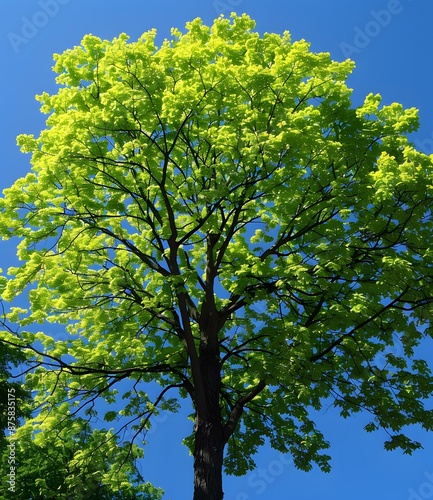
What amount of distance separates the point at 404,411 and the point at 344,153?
7.21 metres

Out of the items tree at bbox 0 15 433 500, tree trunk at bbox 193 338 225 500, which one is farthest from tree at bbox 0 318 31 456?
tree trunk at bbox 193 338 225 500

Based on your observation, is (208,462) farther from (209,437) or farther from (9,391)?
Result: (9,391)

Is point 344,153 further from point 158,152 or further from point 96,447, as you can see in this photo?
point 96,447

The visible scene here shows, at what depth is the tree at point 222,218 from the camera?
12.6 m

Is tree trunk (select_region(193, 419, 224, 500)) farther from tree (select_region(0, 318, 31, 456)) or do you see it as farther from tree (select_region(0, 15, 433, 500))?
tree (select_region(0, 318, 31, 456))

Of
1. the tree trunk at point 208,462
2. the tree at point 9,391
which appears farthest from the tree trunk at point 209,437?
the tree at point 9,391

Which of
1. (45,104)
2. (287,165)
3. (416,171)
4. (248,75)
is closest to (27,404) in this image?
(45,104)

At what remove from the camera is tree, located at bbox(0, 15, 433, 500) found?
41.4ft

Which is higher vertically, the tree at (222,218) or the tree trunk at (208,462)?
the tree at (222,218)

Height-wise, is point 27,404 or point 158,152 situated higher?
point 158,152

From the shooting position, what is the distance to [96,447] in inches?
648

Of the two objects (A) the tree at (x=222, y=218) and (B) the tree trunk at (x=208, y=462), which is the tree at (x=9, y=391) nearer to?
(A) the tree at (x=222, y=218)

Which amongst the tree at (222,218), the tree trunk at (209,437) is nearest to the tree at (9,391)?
the tree at (222,218)

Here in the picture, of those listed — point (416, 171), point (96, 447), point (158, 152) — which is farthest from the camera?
point (96, 447)
